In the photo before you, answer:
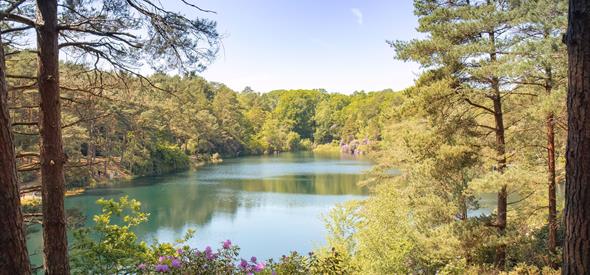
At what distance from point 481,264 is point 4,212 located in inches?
313

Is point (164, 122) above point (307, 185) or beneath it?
above

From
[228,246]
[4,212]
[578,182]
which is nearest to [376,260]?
[228,246]

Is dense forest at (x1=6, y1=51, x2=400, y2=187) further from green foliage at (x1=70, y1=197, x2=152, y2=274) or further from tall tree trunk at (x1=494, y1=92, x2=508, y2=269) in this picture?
tall tree trunk at (x1=494, y1=92, x2=508, y2=269)

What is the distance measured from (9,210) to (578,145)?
2449 mm

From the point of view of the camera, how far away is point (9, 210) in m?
1.78

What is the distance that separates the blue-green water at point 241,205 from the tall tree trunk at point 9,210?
1002 centimetres

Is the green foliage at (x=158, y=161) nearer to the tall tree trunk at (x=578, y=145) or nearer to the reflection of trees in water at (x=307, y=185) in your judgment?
the reflection of trees in water at (x=307, y=185)

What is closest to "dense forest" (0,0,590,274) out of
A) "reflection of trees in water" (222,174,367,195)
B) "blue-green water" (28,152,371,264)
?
"blue-green water" (28,152,371,264)

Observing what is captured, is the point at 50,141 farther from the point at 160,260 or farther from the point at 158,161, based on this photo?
the point at 158,161

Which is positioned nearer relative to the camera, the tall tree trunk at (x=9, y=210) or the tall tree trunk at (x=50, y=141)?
the tall tree trunk at (x=9, y=210)

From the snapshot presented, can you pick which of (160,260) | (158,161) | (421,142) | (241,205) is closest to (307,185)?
(241,205)

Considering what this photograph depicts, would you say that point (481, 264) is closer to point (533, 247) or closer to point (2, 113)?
point (533, 247)

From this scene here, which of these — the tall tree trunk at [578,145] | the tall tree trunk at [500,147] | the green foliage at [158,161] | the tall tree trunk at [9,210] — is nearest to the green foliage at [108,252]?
the tall tree trunk at [9,210]

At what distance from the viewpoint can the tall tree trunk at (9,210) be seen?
1.75 m
